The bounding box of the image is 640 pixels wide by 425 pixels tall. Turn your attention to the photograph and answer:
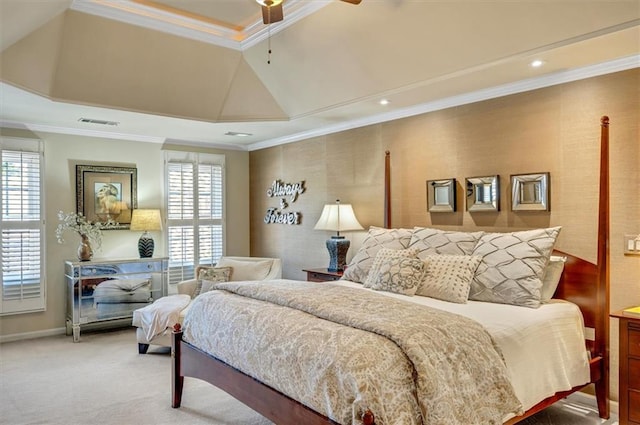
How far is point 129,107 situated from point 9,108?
117cm

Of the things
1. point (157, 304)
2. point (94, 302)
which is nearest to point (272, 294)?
point (157, 304)

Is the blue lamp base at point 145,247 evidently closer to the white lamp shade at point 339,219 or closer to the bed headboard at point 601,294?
the white lamp shade at point 339,219

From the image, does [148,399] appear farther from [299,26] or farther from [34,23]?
[299,26]

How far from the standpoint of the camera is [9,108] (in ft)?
14.9

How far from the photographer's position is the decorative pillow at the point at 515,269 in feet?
10.0

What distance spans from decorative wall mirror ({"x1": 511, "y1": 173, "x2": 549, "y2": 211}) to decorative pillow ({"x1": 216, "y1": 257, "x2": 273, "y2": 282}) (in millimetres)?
2848

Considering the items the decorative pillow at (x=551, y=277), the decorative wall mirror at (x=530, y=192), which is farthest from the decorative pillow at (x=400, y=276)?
the decorative wall mirror at (x=530, y=192)

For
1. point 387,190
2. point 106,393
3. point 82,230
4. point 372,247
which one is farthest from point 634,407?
point 82,230

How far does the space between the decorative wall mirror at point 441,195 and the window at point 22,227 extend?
14.8 feet

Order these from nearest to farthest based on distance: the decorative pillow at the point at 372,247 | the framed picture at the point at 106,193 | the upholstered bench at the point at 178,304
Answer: the decorative pillow at the point at 372,247, the upholstered bench at the point at 178,304, the framed picture at the point at 106,193

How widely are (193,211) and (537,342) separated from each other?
16.6ft

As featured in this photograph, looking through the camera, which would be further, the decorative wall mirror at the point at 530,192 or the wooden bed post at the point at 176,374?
the decorative wall mirror at the point at 530,192

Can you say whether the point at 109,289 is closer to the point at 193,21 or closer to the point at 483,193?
the point at 193,21

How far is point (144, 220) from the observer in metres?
5.83
